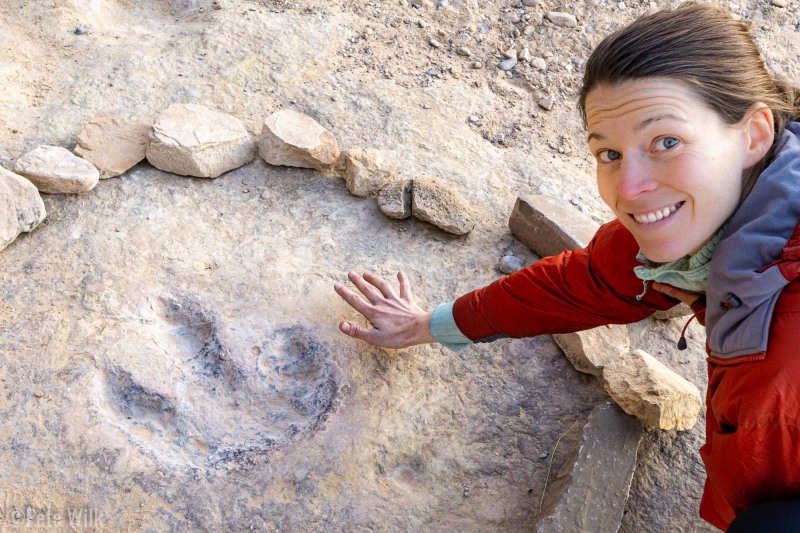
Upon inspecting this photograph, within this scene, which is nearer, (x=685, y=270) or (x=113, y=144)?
(x=685, y=270)

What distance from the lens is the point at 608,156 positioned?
1.59 meters

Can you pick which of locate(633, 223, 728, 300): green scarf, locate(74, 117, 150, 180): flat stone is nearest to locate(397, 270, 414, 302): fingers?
locate(633, 223, 728, 300): green scarf

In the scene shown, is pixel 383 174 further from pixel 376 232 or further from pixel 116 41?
pixel 116 41

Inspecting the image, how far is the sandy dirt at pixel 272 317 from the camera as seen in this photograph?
1984 millimetres

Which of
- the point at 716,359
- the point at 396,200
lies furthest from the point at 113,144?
the point at 716,359

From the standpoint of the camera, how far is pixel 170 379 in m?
2.22

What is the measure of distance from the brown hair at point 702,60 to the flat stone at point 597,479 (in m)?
0.90

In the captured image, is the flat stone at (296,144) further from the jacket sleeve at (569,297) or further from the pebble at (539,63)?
the pebble at (539,63)

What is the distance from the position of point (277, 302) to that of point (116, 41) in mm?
1869

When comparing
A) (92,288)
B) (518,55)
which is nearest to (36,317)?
(92,288)

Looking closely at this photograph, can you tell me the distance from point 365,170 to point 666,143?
152 cm

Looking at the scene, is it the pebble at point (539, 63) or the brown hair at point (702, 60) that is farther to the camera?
the pebble at point (539, 63)

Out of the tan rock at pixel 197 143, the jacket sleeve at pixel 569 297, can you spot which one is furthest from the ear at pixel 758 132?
the tan rock at pixel 197 143

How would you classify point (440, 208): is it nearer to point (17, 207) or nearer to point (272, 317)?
point (272, 317)
